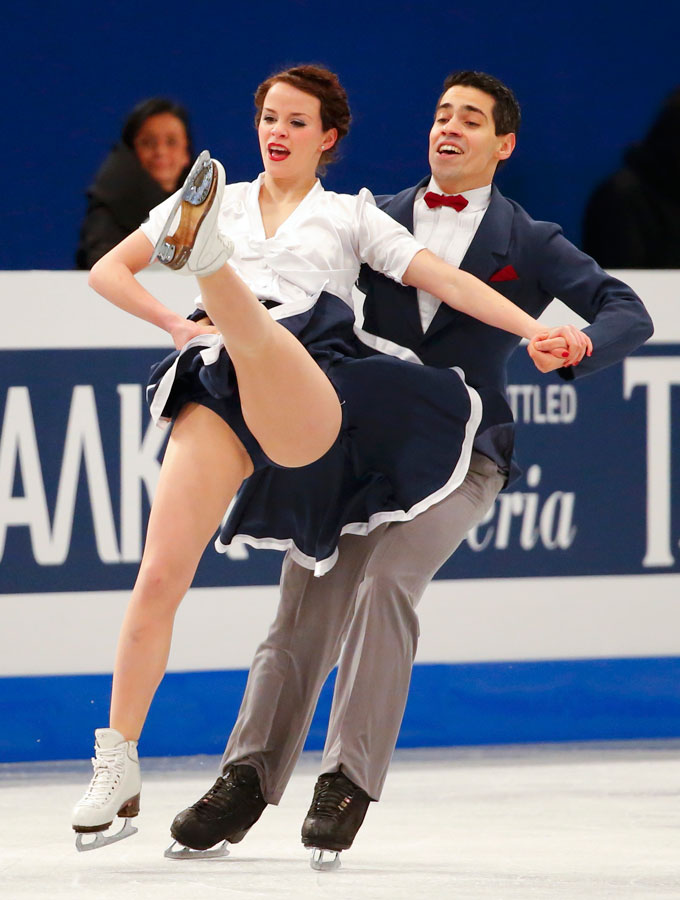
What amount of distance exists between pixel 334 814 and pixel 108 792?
0.44 meters

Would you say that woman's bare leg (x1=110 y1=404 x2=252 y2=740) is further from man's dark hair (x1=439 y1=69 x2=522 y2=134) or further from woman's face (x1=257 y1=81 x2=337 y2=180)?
man's dark hair (x1=439 y1=69 x2=522 y2=134)

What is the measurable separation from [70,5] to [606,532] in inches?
88.9

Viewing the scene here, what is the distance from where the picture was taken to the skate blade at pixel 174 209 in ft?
8.30

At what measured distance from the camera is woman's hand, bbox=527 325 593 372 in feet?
9.31

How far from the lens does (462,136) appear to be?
10.4 ft

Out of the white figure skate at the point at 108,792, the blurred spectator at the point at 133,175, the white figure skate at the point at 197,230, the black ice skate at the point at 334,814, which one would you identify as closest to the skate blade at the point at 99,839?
the white figure skate at the point at 108,792

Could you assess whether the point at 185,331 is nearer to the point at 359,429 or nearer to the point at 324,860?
the point at 359,429

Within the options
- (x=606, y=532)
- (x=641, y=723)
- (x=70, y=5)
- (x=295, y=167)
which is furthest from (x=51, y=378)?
(x=641, y=723)

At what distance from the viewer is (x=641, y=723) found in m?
4.57

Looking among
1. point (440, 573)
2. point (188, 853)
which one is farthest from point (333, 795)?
point (440, 573)

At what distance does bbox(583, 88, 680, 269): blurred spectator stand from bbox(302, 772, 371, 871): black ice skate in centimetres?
226

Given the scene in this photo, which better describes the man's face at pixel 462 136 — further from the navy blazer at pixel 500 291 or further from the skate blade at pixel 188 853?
the skate blade at pixel 188 853

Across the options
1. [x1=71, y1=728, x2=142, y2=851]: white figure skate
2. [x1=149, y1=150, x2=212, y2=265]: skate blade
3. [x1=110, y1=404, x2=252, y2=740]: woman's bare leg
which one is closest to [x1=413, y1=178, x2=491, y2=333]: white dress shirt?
[x1=110, y1=404, x2=252, y2=740]: woman's bare leg

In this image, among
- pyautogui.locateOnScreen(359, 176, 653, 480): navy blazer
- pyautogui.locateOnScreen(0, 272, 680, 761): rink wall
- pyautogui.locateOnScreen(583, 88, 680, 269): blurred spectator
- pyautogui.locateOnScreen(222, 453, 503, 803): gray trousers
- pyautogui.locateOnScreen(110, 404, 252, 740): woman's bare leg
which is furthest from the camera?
pyautogui.locateOnScreen(583, 88, 680, 269): blurred spectator
